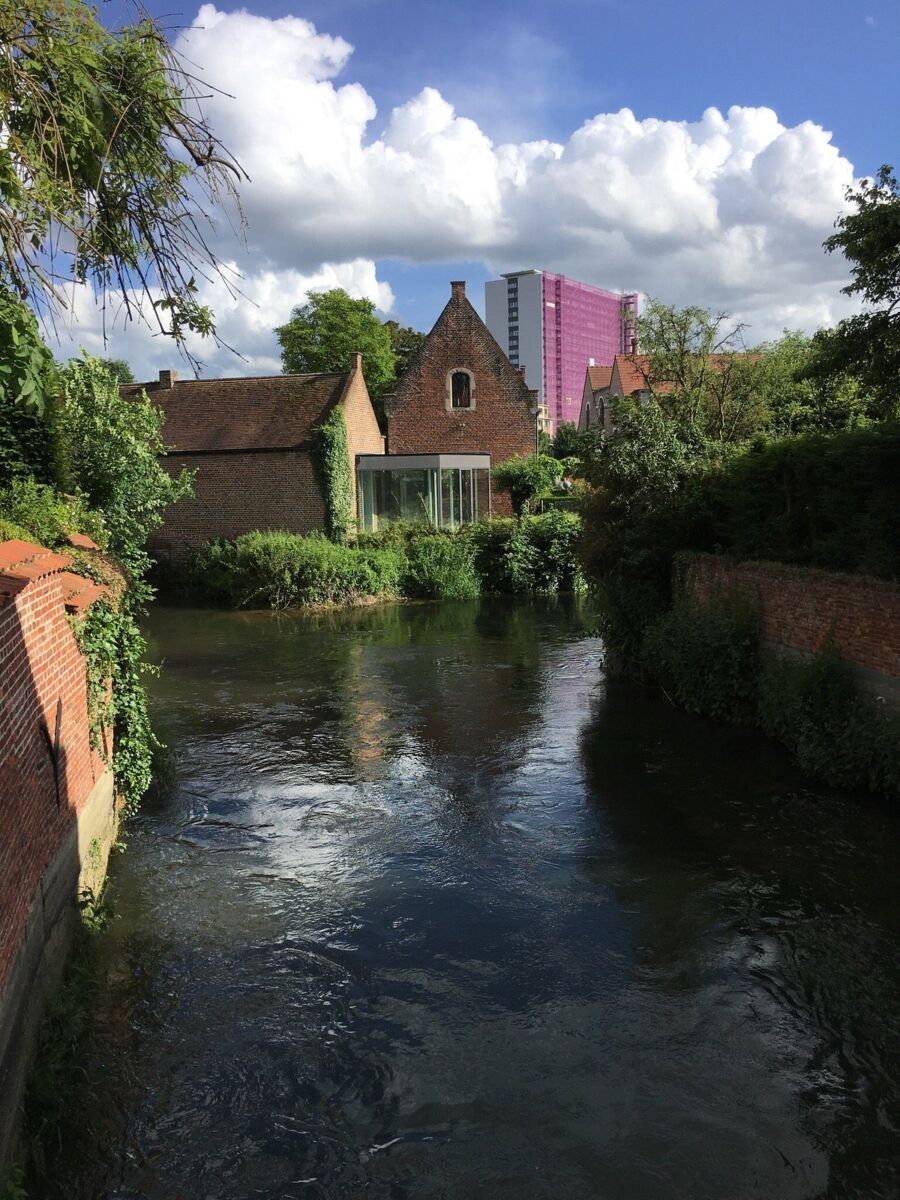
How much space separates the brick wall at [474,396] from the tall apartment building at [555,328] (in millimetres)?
98344

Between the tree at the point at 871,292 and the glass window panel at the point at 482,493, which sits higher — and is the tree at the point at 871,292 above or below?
above

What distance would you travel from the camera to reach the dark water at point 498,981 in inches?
178

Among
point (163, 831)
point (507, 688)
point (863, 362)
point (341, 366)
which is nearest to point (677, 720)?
point (507, 688)

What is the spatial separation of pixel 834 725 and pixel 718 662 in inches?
108

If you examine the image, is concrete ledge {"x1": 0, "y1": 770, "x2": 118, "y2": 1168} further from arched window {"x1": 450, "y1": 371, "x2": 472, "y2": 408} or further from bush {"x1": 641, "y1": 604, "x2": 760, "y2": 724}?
arched window {"x1": 450, "y1": 371, "x2": 472, "y2": 408}

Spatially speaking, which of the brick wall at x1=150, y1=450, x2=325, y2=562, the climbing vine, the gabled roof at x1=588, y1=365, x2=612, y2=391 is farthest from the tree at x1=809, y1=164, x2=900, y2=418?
the gabled roof at x1=588, y1=365, x2=612, y2=391

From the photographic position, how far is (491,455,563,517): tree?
30422mm

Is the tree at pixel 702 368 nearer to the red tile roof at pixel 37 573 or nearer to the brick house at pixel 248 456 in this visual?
the brick house at pixel 248 456

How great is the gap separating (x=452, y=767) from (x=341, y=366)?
42290 mm

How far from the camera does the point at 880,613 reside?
9.43 m

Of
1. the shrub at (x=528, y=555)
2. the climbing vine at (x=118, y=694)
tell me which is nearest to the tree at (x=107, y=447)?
the climbing vine at (x=118, y=694)

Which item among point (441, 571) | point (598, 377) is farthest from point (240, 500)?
point (598, 377)

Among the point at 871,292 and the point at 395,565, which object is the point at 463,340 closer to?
the point at 395,565

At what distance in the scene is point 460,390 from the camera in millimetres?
34438
